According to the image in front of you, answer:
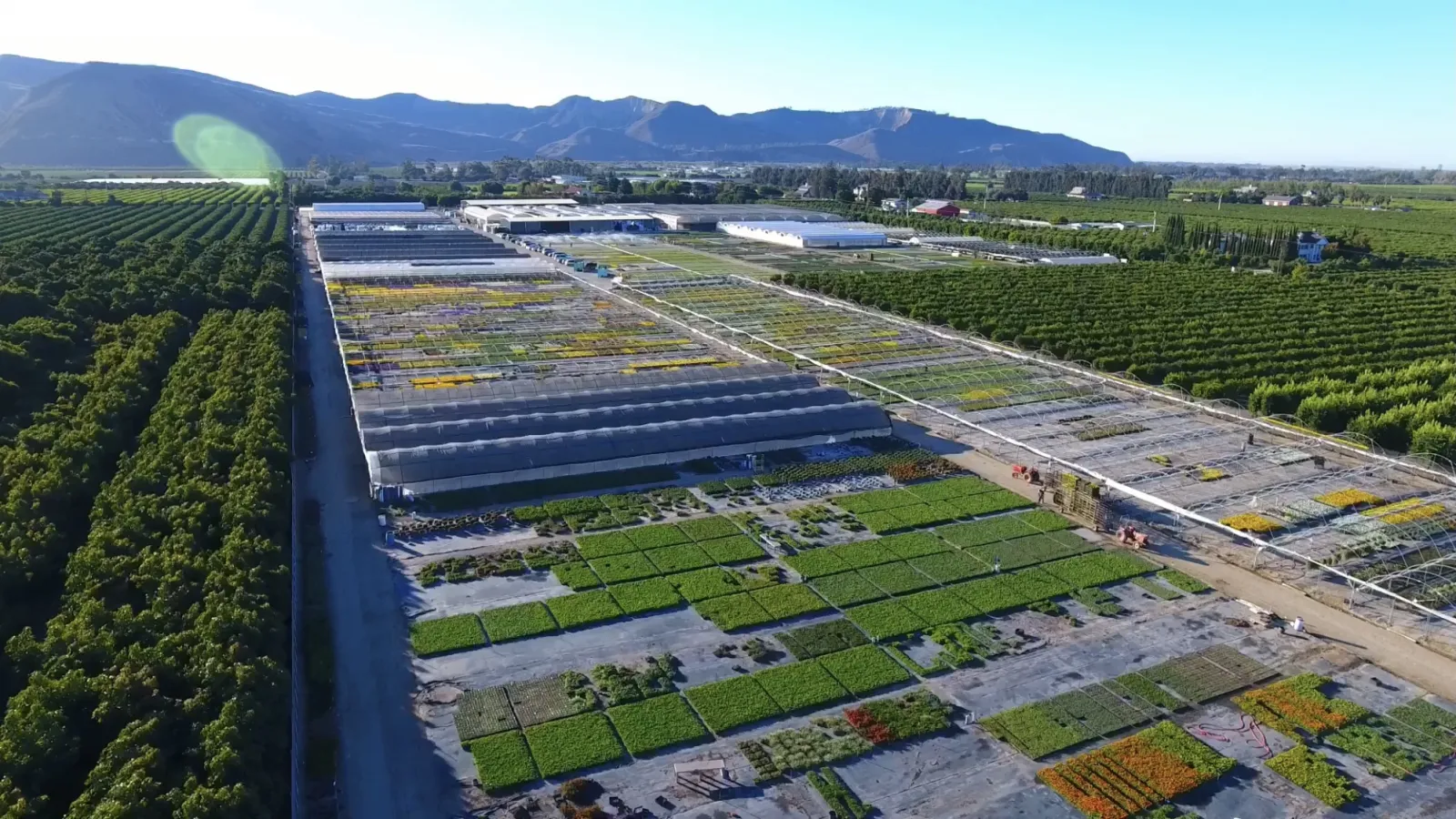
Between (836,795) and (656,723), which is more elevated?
(656,723)

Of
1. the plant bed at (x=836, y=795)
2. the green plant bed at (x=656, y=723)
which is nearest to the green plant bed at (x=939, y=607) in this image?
the plant bed at (x=836, y=795)

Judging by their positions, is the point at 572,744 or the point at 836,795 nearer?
the point at 836,795

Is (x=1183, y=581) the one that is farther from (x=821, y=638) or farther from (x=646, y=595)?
(x=646, y=595)

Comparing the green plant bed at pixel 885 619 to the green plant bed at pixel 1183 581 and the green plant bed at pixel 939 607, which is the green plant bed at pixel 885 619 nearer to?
the green plant bed at pixel 939 607

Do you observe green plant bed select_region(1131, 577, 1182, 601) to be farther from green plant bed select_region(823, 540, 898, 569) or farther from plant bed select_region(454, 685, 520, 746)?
plant bed select_region(454, 685, 520, 746)

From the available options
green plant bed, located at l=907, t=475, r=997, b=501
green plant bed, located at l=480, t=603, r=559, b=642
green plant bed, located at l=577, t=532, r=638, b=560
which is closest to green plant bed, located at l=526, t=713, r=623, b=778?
green plant bed, located at l=480, t=603, r=559, b=642

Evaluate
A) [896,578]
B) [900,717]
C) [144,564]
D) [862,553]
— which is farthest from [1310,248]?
[144,564]
